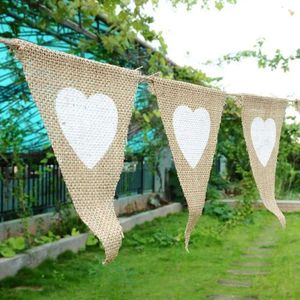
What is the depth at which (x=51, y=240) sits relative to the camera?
6.20 m

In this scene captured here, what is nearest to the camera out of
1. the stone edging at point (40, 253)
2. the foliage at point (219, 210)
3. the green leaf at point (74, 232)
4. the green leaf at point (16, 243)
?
the stone edging at point (40, 253)

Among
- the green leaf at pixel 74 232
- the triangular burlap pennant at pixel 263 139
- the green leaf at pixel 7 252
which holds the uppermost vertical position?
the triangular burlap pennant at pixel 263 139

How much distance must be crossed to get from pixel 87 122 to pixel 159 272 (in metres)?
3.61

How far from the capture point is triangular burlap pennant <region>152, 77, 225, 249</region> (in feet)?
8.77

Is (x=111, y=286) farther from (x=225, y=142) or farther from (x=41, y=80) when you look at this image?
(x=225, y=142)

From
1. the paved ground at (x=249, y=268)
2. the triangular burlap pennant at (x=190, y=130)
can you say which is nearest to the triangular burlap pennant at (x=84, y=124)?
the triangular burlap pennant at (x=190, y=130)

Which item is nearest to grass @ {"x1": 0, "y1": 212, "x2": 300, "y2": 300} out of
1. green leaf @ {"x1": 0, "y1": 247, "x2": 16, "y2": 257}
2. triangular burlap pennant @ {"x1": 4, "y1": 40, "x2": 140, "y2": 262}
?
green leaf @ {"x1": 0, "y1": 247, "x2": 16, "y2": 257}

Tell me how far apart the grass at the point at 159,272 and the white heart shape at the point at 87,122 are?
8.48 ft

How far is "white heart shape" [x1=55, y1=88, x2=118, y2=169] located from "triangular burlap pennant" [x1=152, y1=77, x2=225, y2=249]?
402mm

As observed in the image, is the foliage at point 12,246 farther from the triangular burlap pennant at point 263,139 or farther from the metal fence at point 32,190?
the triangular burlap pennant at point 263,139

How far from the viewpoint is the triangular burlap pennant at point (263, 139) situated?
323 centimetres

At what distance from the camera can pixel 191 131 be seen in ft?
9.16

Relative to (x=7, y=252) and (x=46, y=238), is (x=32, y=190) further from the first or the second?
(x=7, y=252)

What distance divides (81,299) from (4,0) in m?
2.52
